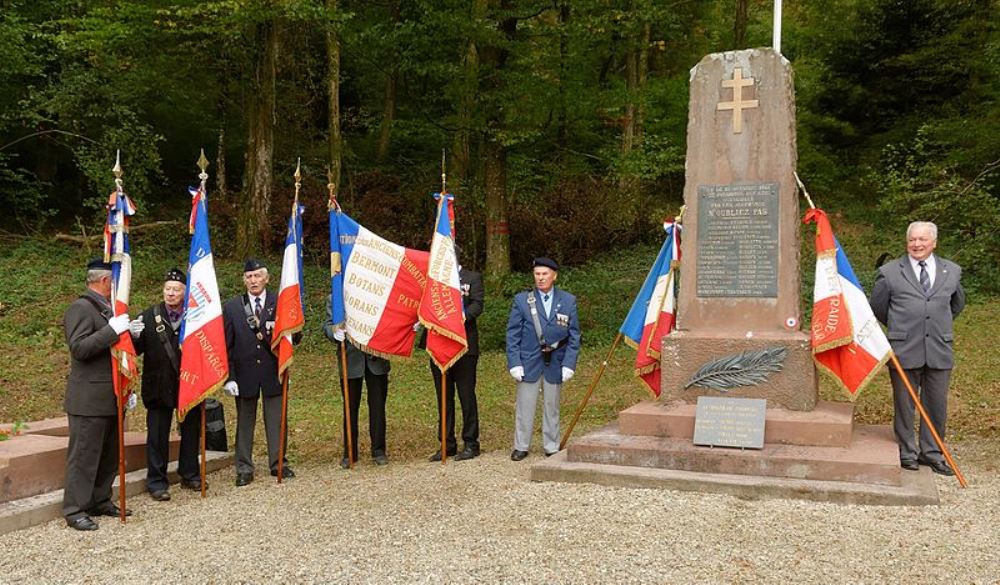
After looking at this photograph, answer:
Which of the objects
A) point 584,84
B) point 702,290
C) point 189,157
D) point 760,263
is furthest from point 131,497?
point 189,157

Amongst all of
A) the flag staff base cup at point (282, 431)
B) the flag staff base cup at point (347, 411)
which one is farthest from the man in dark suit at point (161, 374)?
the flag staff base cup at point (347, 411)

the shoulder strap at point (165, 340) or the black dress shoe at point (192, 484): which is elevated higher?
the shoulder strap at point (165, 340)

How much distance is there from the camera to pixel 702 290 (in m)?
7.49

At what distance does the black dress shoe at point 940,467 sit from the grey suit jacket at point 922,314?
2.48 ft

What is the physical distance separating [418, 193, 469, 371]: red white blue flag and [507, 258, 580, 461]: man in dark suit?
0.49m

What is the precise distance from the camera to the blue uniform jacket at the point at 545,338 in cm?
772

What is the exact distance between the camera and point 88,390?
243 inches

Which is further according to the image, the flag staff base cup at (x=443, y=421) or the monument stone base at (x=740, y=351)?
the flag staff base cup at (x=443, y=421)

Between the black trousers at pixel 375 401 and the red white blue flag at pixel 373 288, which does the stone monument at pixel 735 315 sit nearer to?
the black trousers at pixel 375 401

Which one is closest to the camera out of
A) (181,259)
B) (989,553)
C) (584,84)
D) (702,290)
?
(989,553)

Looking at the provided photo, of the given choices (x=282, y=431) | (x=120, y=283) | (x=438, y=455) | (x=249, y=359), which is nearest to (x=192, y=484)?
(x=282, y=431)

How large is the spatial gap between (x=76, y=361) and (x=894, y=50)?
21664 millimetres

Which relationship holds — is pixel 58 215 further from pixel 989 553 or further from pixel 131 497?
pixel 989 553

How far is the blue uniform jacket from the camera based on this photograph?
7.72m
